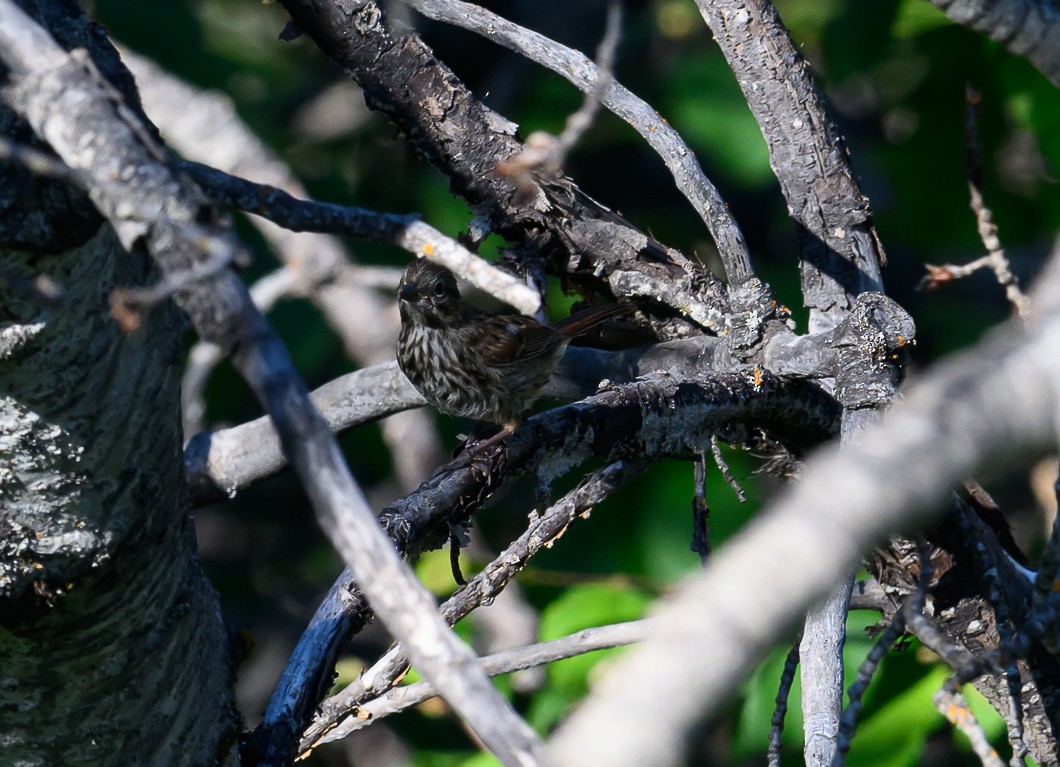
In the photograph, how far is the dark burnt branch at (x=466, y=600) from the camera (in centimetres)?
200

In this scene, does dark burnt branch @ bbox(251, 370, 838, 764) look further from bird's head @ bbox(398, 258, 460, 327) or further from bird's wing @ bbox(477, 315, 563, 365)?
bird's head @ bbox(398, 258, 460, 327)

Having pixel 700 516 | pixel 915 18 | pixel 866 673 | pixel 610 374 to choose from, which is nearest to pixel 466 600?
pixel 700 516

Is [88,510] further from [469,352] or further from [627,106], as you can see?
[469,352]

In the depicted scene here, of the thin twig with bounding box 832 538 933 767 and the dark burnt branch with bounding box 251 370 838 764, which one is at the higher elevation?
the dark burnt branch with bounding box 251 370 838 764

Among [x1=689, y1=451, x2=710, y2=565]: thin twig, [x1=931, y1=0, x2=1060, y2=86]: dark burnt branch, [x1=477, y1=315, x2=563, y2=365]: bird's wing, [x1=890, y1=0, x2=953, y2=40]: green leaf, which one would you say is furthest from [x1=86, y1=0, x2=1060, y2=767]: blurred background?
[x1=931, y1=0, x2=1060, y2=86]: dark burnt branch

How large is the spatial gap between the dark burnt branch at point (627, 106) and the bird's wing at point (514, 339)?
98 cm

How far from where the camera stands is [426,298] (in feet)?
12.2

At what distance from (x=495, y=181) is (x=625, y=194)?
12.0 ft

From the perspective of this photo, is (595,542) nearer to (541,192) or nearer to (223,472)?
(223,472)

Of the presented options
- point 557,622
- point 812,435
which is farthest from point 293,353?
point 812,435

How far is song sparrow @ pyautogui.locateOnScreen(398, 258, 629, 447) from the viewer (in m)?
3.35

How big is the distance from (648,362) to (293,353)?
2596mm

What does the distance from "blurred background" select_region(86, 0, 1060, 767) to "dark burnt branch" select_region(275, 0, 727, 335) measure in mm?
1214

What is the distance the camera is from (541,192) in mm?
2473
